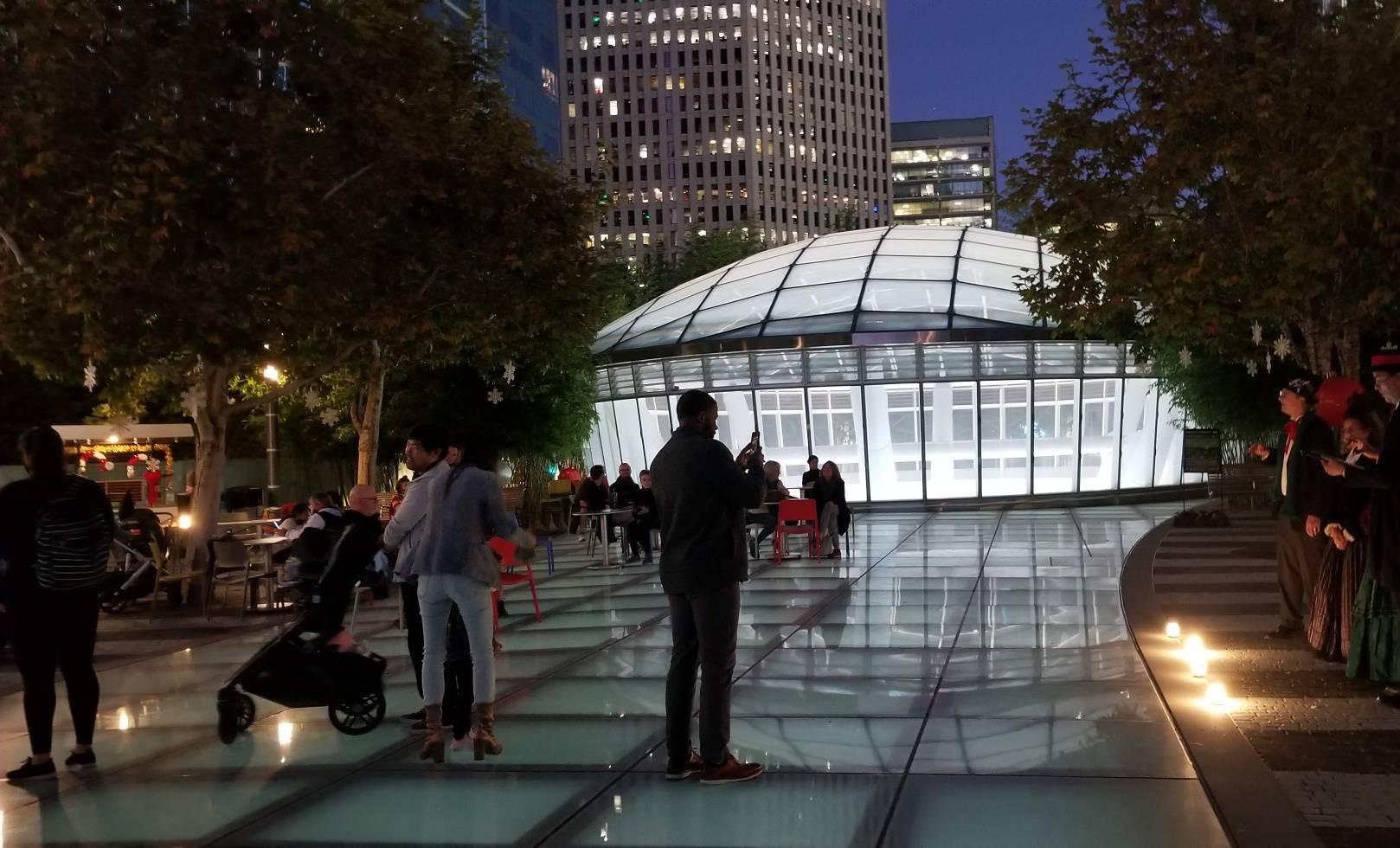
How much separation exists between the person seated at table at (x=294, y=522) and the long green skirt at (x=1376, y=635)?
34.2 ft

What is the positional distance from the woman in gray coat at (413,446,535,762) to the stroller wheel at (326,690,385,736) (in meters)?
0.90

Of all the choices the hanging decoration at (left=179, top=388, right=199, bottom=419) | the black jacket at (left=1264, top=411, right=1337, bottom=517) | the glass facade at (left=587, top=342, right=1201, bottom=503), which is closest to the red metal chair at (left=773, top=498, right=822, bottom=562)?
the hanging decoration at (left=179, top=388, right=199, bottom=419)

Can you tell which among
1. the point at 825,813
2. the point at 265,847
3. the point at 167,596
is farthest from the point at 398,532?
the point at 167,596

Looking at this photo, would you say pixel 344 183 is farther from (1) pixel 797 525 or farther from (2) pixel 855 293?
(2) pixel 855 293

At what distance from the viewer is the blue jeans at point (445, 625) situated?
6621 millimetres

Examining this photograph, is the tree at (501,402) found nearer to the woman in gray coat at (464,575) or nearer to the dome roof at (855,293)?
the dome roof at (855,293)

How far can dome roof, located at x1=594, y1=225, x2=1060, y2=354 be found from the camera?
3188 centimetres

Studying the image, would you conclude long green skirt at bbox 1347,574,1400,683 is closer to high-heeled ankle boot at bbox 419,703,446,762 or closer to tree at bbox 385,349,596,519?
high-heeled ankle boot at bbox 419,703,446,762

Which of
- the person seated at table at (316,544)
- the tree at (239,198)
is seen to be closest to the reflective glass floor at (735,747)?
the person seated at table at (316,544)

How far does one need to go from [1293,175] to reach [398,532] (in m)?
12.4

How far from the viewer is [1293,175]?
595 inches

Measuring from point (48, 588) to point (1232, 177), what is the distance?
14157 mm

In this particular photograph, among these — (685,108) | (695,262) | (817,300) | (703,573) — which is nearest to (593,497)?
(703,573)

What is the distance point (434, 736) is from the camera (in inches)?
265
